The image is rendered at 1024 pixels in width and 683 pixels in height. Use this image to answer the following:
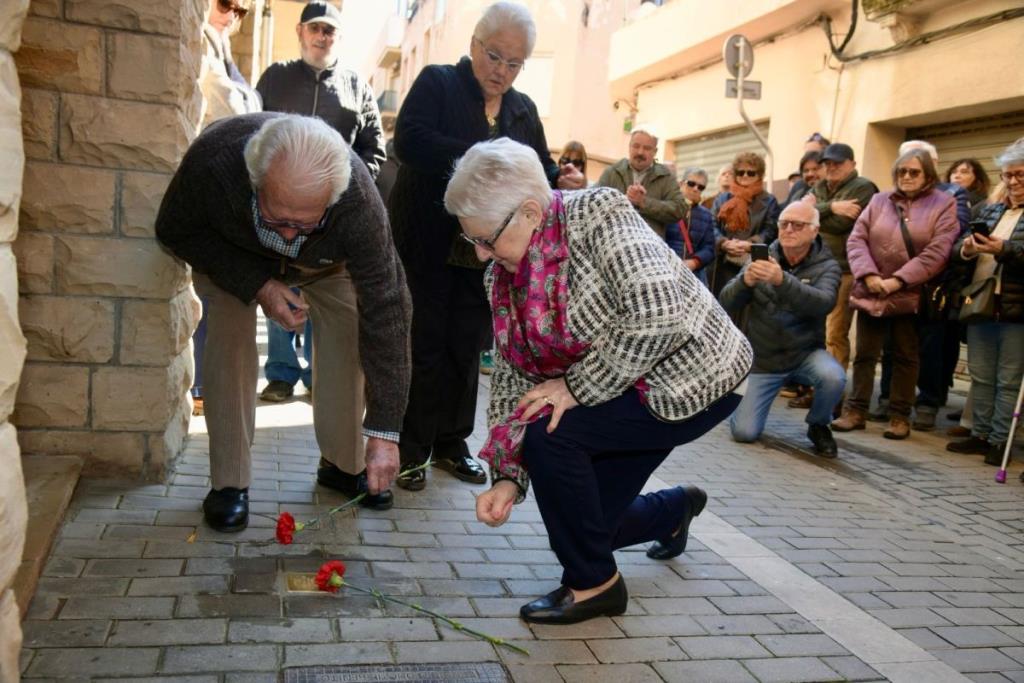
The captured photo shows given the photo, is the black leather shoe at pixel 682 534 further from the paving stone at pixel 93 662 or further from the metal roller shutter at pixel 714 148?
the metal roller shutter at pixel 714 148

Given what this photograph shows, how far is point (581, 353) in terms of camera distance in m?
2.95

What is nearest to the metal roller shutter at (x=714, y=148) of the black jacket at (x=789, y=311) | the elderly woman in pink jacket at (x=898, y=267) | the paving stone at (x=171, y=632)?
the elderly woman in pink jacket at (x=898, y=267)

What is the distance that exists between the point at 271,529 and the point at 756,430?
3.68m

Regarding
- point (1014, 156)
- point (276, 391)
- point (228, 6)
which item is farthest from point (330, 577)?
point (1014, 156)

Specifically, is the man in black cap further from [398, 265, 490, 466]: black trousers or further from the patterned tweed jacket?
the patterned tweed jacket

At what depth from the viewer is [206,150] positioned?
334 centimetres

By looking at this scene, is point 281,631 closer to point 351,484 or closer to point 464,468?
point 351,484

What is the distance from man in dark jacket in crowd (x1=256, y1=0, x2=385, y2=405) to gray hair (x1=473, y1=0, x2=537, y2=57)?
5.40ft

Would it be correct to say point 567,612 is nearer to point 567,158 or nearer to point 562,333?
point 562,333

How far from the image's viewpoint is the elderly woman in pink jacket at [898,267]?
657cm

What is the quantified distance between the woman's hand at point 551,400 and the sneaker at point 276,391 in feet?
10.8

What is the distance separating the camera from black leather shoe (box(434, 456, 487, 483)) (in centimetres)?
457

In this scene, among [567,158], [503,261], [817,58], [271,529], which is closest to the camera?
[503,261]

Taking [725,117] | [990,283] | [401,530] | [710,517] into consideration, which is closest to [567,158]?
[990,283]
